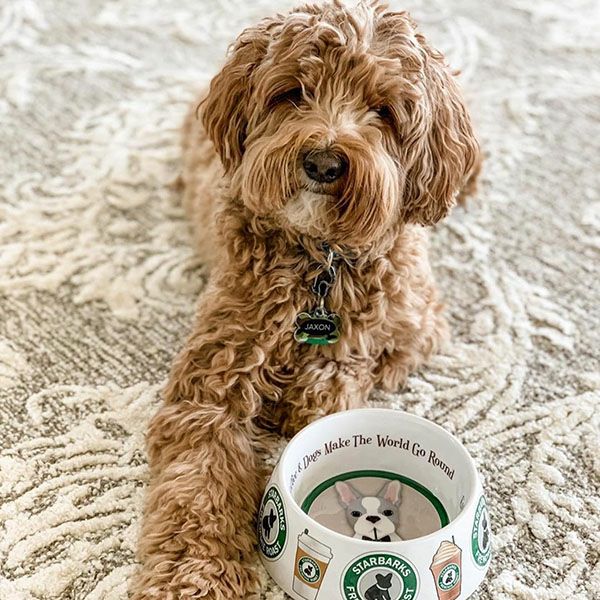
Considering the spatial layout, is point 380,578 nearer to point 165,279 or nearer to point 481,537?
point 481,537

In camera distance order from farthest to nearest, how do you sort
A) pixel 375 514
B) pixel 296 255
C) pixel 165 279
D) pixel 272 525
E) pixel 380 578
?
pixel 165 279
pixel 296 255
pixel 375 514
pixel 272 525
pixel 380 578

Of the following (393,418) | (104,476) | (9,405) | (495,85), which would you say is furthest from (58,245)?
(495,85)

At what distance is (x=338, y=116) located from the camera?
5.70 ft

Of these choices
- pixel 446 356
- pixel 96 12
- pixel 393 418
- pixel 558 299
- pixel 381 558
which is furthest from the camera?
pixel 96 12

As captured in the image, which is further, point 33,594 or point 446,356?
point 446,356

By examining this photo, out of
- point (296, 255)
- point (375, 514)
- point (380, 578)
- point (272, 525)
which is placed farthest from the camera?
point (296, 255)

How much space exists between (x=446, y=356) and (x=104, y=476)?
2.90 feet

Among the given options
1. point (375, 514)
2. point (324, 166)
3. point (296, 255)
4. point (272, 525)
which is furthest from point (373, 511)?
point (324, 166)

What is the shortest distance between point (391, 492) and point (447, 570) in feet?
0.94

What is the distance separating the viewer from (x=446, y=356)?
2.27 m

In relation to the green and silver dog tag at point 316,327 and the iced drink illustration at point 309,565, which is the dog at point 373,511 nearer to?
the iced drink illustration at point 309,565

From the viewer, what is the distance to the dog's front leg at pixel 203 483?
1.65m

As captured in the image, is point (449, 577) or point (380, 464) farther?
point (380, 464)

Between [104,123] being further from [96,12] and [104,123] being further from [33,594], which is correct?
[33,594]
